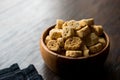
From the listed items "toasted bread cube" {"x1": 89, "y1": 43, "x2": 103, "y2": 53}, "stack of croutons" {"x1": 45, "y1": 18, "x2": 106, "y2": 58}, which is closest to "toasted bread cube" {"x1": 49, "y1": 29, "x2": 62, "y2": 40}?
"stack of croutons" {"x1": 45, "y1": 18, "x2": 106, "y2": 58}

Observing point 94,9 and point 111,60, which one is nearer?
point 111,60

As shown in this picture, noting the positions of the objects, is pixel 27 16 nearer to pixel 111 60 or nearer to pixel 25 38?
pixel 25 38

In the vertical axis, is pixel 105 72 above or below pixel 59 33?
below

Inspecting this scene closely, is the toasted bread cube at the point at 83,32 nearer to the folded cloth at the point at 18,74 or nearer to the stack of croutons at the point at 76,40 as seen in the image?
the stack of croutons at the point at 76,40

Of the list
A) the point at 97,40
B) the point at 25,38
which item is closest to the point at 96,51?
the point at 97,40

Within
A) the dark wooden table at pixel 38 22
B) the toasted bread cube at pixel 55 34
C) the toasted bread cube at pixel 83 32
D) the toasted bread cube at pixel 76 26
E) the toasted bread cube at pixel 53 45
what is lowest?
the dark wooden table at pixel 38 22

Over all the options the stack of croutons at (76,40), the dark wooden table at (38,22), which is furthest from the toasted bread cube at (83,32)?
the dark wooden table at (38,22)

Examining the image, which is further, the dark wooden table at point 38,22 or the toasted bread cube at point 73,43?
the dark wooden table at point 38,22
